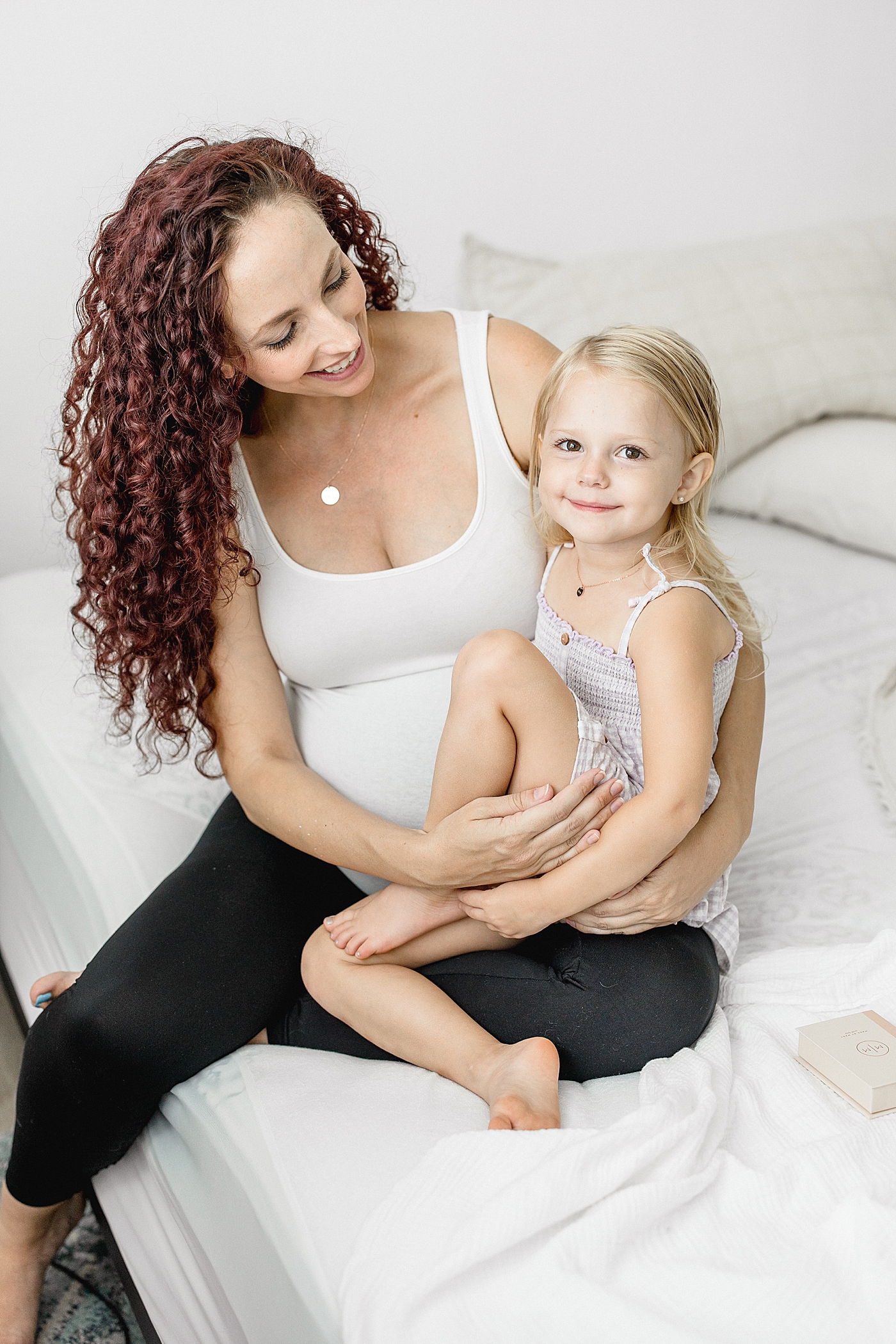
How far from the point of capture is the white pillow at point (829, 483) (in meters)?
2.03

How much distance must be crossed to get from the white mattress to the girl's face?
21cm

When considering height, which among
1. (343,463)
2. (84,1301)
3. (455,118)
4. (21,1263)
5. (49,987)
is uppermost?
(455,118)

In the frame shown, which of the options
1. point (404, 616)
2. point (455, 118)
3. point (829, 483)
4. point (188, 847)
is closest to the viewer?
point (404, 616)

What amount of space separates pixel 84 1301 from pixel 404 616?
2.85 ft

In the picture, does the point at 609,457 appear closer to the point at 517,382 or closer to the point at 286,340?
the point at 517,382

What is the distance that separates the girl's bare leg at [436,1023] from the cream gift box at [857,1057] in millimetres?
222

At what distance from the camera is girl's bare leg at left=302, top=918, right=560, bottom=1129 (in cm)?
92

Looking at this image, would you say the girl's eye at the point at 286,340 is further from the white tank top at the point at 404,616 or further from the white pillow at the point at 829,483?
the white pillow at the point at 829,483

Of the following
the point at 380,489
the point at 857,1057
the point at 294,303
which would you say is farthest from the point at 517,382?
the point at 857,1057

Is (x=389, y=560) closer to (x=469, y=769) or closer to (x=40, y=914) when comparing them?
(x=469, y=769)

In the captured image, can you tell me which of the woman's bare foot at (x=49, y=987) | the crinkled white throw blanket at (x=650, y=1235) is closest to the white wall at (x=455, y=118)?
the woman's bare foot at (x=49, y=987)

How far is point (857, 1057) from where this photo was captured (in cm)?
92

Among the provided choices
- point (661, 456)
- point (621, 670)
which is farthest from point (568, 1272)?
point (661, 456)

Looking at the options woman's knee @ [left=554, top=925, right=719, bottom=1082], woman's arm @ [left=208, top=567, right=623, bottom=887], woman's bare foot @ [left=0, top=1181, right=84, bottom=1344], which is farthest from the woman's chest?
woman's bare foot @ [left=0, top=1181, right=84, bottom=1344]
